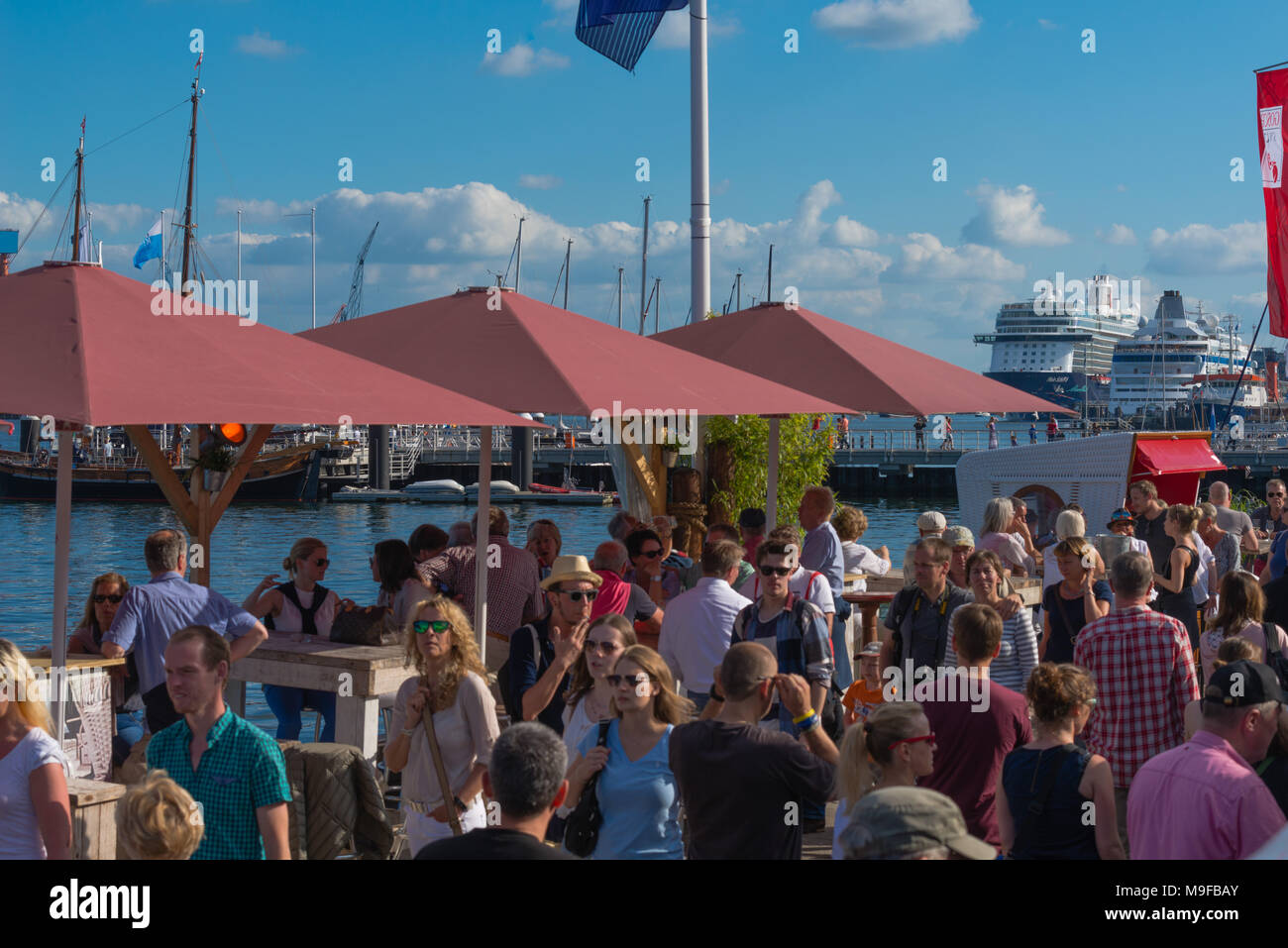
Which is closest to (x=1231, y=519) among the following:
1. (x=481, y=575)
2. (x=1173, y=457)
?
(x=1173, y=457)

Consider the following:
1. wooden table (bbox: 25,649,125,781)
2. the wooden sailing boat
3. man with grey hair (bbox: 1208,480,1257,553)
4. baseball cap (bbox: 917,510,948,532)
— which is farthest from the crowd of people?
the wooden sailing boat

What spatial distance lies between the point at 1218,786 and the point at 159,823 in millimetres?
2886

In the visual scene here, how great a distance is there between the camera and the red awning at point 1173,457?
53.1ft

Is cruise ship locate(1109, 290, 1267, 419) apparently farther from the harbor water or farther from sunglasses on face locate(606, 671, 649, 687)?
sunglasses on face locate(606, 671, 649, 687)

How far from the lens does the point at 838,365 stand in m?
9.85

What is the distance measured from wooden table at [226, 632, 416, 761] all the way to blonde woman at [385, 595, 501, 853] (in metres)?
1.90

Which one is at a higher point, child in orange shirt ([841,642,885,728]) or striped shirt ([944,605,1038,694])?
striped shirt ([944,605,1038,694])

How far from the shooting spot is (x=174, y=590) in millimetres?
5836

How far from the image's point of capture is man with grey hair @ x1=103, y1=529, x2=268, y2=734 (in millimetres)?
5754

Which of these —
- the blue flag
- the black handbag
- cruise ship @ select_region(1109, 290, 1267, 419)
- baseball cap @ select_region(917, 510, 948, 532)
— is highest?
cruise ship @ select_region(1109, 290, 1267, 419)

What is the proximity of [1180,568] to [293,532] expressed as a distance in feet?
140

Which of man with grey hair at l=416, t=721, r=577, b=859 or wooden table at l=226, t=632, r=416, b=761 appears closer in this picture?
man with grey hair at l=416, t=721, r=577, b=859

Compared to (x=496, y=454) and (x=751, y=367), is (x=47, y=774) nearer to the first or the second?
(x=751, y=367)

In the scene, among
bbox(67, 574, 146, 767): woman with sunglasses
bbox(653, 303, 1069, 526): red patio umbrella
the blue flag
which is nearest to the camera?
bbox(67, 574, 146, 767): woman with sunglasses
